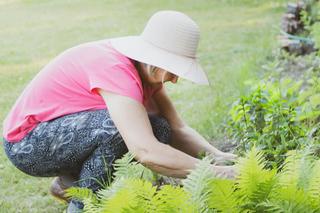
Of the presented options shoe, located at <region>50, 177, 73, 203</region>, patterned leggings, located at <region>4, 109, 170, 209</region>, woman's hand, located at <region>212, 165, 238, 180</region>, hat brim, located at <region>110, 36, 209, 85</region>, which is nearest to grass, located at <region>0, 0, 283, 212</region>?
shoe, located at <region>50, 177, 73, 203</region>

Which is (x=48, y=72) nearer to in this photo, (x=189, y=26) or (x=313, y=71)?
(x=189, y=26)

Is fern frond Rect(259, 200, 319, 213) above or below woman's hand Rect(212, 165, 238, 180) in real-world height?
above

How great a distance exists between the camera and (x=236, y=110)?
3.28 m

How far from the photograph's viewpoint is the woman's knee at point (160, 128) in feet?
9.47

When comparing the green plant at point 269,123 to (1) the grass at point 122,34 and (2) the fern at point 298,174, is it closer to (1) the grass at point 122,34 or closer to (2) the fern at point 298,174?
(1) the grass at point 122,34

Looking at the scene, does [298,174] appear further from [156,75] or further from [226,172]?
[156,75]

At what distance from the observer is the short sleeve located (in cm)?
246

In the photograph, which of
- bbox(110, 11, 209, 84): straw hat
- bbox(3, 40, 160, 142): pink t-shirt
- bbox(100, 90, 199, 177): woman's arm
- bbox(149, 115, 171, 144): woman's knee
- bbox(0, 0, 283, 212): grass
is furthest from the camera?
bbox(0, 0, 283, 212): grass

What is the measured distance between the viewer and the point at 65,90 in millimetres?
2750

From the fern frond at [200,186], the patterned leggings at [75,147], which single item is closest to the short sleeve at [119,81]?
the patterned leggings at [75,147]

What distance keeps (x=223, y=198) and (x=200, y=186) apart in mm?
66

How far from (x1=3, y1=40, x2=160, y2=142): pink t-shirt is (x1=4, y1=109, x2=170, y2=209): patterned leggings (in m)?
0.04

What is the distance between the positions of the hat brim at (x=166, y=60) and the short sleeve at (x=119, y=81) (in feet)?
0.22

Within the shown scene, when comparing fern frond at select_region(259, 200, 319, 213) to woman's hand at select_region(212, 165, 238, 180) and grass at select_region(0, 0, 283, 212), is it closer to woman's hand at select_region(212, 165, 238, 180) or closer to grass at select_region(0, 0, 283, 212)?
woman's hand at select_region(212, 165, 238, 180)
